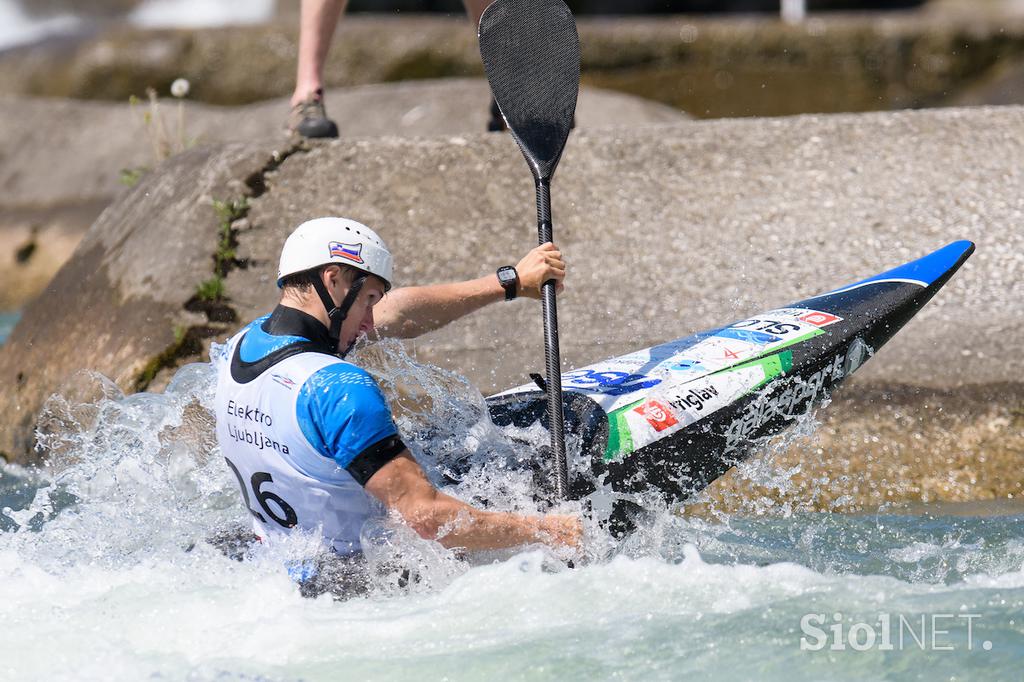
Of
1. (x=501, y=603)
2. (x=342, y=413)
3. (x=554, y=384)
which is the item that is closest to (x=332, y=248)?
(x=342, y=413)

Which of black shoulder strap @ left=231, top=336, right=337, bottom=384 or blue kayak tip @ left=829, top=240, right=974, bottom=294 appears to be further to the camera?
blue kayak tip @ left=829, top=240, right=974, bottom=294

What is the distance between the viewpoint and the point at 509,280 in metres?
4.02

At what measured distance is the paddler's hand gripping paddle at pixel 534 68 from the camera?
4.47 metres

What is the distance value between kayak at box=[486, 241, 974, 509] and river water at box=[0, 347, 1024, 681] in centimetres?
18

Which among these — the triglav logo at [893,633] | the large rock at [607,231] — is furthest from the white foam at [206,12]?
the triglav logo at [893,633]

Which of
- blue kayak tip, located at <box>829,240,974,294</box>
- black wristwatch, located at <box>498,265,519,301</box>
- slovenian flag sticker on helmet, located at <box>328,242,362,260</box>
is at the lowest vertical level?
blue kayak tip, located at <box>829,240,974,294</box>

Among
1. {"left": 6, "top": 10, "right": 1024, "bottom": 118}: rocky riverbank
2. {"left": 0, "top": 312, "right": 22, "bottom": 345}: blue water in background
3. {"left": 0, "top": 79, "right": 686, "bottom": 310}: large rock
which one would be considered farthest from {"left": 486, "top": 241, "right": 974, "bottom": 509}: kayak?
{"left": 6, "top": 10, "right": 1024, "bottom": 118}: rocky riverbank

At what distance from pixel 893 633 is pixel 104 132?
909 cm

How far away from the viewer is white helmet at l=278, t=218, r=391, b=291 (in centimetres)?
346

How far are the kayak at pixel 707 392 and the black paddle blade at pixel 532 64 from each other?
0.91 meters

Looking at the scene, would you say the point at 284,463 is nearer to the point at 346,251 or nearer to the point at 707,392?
the point at 346,251

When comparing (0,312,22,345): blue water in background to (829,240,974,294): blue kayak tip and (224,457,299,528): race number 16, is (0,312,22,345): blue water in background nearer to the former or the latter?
(224,457,299,528): race number 16

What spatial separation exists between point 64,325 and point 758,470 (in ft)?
10.7

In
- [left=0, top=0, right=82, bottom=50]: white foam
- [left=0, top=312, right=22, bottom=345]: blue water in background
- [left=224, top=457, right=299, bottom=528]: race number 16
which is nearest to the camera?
A: [left=224, top=457, right=299, bottom=528]: race number 16
